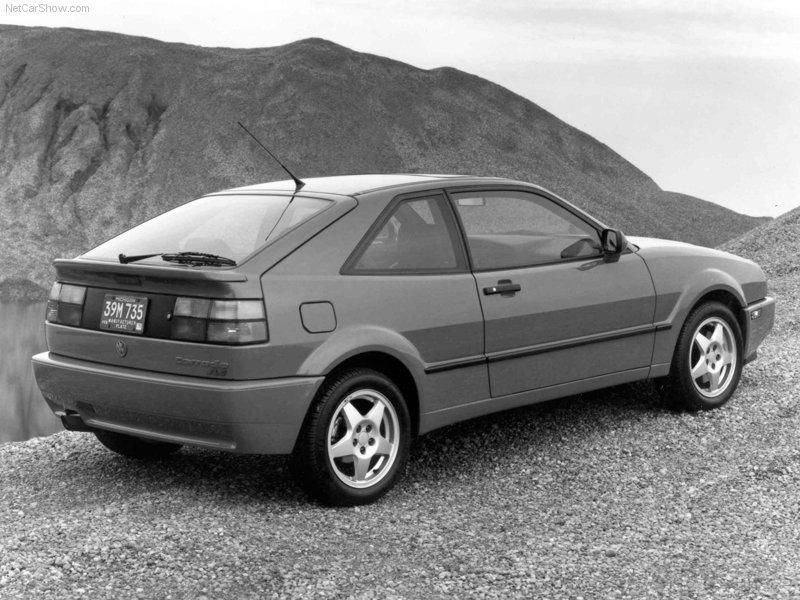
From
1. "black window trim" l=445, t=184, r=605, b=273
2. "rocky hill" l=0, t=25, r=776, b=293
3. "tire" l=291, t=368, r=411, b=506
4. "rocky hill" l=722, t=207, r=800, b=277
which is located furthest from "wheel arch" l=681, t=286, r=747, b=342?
"rocky hill" l=0, t=25, r=776, b=293

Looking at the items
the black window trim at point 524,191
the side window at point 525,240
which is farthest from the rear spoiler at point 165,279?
the side window at point 525,240

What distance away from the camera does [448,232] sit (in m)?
5.90

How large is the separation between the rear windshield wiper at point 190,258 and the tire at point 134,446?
51.5 inches

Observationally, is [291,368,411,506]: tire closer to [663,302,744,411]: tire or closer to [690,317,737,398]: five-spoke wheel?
[663,302,744,411]: tire

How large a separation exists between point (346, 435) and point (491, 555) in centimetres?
93

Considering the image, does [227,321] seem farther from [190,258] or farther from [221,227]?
[221,227]

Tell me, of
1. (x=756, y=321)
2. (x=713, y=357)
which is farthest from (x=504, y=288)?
(x=756, y=321)

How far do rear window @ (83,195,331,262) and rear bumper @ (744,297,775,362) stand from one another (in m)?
3.48

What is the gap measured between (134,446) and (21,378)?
623 inches

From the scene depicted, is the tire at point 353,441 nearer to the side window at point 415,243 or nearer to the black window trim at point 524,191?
the side window at point 415,243

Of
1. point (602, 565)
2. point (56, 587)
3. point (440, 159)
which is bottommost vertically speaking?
point (56, 587)

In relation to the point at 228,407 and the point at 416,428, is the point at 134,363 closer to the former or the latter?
the point at 228,407

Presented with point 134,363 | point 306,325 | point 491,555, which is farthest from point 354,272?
point 491,555

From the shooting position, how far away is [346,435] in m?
5.33
